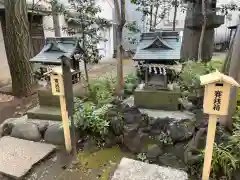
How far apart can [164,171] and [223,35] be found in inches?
887

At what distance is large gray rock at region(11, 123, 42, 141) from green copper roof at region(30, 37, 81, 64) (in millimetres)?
1635

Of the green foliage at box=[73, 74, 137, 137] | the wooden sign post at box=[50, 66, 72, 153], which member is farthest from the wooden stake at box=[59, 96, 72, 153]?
the green foliage at box=[73, 74, 137, 137]

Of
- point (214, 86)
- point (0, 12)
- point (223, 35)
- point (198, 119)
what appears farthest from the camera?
point (223, 35)

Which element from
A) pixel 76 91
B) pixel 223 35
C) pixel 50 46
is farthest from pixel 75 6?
pixel 223 35

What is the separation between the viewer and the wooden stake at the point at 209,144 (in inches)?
115

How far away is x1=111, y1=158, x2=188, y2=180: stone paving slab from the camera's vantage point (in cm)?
322

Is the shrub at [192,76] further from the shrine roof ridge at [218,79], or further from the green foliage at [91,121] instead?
the shrine roof ridge at [218,79]

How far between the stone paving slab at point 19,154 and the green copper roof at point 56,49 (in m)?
2.02

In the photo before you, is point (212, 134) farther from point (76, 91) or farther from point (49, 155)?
point (76, 91)

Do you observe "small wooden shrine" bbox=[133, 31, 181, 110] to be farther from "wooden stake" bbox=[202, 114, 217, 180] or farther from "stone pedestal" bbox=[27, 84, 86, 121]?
"wooden stake" bbox=[202, 114, 217, 180]

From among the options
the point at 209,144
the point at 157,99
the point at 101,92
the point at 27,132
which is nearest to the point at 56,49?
the point at 101,92

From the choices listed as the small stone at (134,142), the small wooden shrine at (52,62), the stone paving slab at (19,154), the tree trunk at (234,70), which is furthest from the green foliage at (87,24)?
the tree trunk at (234,70)

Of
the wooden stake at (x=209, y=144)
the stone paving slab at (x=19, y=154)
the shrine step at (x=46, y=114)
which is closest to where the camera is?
the wooden stake at (x=209, y=144)

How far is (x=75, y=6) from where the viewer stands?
641cm
